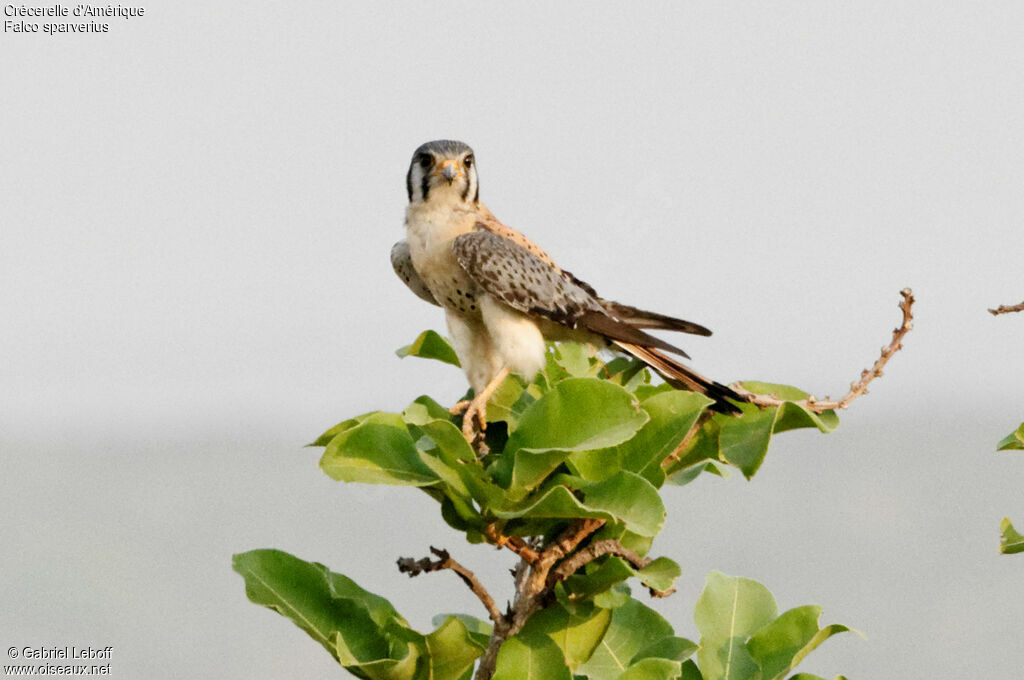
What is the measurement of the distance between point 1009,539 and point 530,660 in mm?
1291

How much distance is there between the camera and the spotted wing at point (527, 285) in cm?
323

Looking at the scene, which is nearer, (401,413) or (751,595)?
(401,413)

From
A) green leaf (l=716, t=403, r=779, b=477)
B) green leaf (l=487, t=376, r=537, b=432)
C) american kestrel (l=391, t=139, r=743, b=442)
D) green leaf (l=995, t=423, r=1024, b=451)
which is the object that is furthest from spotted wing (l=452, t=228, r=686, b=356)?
green leaf (l=995, t=423, r=1024, b=451)

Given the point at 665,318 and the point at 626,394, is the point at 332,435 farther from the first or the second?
the point at 665,318

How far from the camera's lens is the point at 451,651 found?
2.48 metres

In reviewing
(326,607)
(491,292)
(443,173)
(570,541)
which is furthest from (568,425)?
(443,173)

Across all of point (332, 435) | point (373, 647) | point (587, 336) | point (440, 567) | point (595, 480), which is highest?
point (587, 336)

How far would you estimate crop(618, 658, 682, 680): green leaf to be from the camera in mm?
2320

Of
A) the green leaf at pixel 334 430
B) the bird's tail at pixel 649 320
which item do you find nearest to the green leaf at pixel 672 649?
the green leaf at pixel 334 430

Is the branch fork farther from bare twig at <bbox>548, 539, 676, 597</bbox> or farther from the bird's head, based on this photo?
the bird's head

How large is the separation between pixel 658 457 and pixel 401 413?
2.00ft

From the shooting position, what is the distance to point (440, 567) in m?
2.34

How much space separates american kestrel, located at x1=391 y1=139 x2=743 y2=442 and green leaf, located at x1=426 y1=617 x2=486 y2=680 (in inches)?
22.3

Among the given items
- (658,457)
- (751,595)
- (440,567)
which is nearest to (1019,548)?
(751,595)
